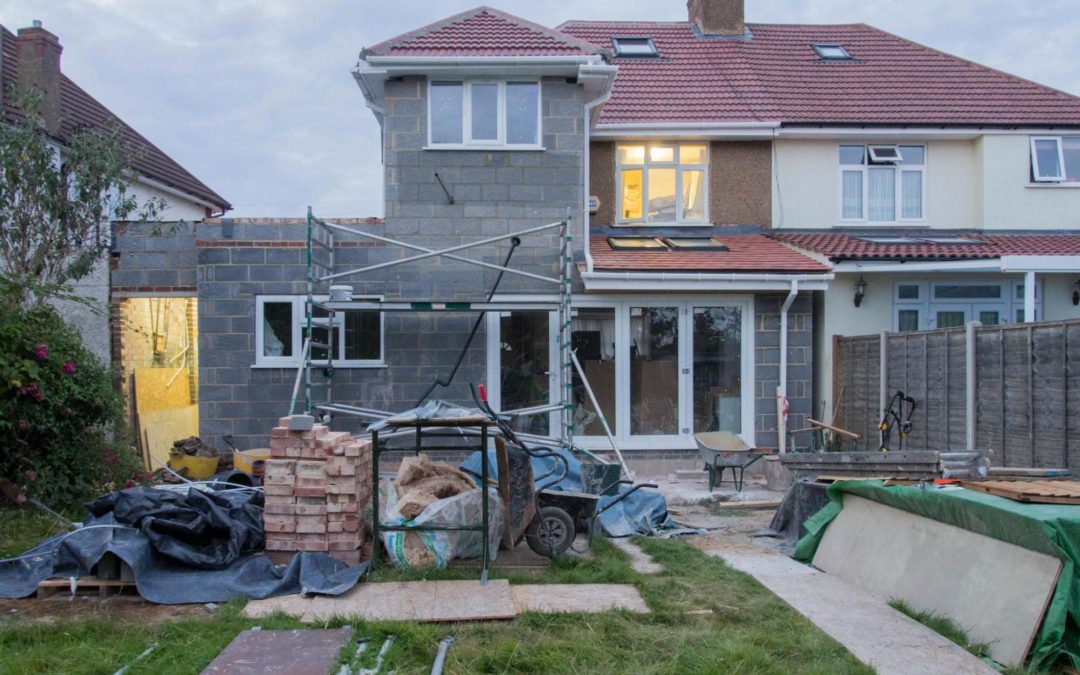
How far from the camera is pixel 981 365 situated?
898 centimetres

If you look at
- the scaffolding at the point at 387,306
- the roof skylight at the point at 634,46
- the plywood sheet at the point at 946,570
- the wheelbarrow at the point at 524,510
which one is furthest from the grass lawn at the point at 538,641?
the roof skylight at the point at 634,46

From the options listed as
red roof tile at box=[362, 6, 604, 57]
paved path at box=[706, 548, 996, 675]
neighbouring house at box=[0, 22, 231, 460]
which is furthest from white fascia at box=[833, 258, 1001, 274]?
neighbouring house at box=[0, 22, 231, 460]

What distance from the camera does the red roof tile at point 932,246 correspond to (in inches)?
490

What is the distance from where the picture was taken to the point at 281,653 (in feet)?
15.4

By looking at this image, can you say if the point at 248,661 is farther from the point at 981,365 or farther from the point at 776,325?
the point at 776,325

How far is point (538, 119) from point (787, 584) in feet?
23.3

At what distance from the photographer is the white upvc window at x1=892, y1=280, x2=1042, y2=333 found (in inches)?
516

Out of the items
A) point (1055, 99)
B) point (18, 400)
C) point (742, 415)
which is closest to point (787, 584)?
point (742, 415)

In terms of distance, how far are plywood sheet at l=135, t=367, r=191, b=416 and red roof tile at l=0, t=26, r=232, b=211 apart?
3287mm

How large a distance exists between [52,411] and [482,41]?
6859 mm

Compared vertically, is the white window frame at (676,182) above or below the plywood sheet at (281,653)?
above

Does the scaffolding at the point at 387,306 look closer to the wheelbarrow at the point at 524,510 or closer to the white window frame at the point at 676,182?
the wheelbarrow at the point at 524,510

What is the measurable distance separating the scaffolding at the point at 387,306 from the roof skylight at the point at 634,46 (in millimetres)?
6560

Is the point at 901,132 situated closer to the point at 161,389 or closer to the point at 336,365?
the point at 336,365
